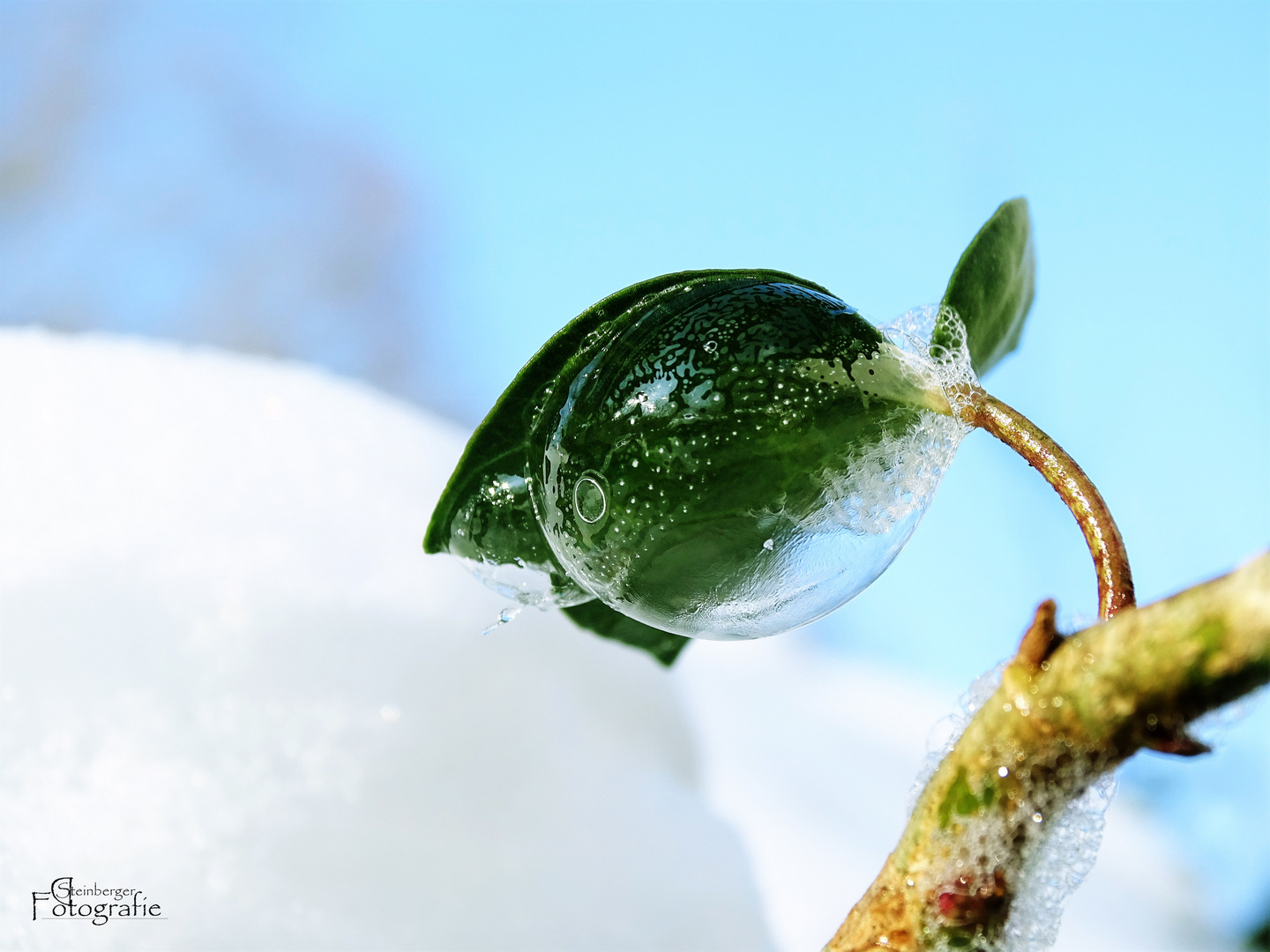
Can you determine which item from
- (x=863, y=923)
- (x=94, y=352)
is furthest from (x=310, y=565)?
(x=863, y=923)

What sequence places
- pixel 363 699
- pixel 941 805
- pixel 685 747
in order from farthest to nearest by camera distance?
pixel 685 747, pixel 363 699, pixel 941 805

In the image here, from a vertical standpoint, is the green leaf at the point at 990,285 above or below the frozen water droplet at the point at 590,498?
above

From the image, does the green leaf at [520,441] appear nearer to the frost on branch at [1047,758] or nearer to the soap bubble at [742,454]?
the soap bubble at [742,454]

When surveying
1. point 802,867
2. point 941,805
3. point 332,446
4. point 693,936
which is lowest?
point 802,867

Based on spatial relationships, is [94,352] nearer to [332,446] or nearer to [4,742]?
[332,446]

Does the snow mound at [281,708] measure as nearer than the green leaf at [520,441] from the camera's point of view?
No

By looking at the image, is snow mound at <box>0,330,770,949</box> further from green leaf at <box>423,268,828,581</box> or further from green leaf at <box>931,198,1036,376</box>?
green leaf at <box>931,198,1036,376</box>

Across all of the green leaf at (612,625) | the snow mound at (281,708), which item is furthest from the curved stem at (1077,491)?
the snow mound at (281,708)
